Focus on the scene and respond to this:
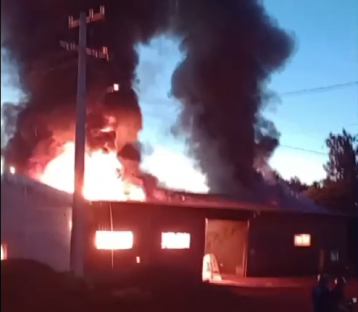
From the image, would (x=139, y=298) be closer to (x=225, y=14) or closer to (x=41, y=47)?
(x=41, y=47)

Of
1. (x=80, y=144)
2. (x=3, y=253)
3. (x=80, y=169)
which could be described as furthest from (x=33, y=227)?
(x=80, y=144)

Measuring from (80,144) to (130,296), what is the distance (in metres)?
1.18

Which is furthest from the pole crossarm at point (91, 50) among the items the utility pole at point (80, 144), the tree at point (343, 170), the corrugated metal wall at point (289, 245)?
the tree at point (343, 170)

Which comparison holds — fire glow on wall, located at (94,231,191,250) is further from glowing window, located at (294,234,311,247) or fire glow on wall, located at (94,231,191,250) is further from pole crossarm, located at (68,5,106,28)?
pole crossarm, located at (68,5,106,28)

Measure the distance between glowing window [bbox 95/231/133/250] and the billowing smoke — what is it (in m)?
0.69

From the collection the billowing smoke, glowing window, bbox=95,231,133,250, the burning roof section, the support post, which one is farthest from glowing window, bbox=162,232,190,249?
the support post

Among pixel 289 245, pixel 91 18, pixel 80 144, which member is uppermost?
pixel 91 18

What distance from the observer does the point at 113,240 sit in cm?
492

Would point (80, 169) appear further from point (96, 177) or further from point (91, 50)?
point (91, 50)

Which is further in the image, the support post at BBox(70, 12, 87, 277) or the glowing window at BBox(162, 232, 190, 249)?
the glowing window at BBox(162, 232, 190, 249)

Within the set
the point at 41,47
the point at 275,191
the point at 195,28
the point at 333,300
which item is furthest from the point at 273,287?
the point at 41,47

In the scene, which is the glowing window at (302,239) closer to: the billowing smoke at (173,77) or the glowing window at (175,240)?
the billowing smoke at (173,77)

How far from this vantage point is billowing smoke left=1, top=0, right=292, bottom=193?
14.3ft

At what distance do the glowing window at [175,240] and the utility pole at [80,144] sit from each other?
1.14 m
